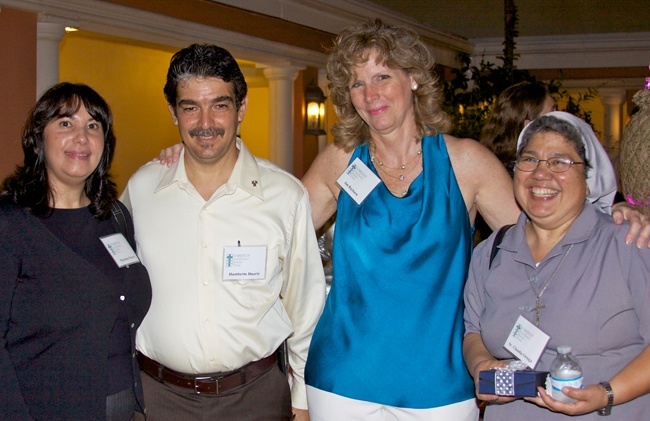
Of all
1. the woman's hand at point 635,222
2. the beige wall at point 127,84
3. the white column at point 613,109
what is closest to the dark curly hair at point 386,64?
the woman's hand at point 635,222

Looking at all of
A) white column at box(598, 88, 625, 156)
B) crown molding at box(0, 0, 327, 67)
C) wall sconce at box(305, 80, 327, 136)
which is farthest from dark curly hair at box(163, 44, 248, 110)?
white column at box(598, 88, 625, 156)

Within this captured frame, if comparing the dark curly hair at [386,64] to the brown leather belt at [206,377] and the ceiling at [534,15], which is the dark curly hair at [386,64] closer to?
the brown leather belt at [206,377]

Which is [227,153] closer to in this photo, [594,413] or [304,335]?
[304,335]

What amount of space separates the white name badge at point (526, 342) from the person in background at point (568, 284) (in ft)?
0.10

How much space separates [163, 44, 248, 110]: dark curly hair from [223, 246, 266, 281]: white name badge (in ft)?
1.77

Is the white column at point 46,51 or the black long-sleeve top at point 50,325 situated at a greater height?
the white column at point 46,51

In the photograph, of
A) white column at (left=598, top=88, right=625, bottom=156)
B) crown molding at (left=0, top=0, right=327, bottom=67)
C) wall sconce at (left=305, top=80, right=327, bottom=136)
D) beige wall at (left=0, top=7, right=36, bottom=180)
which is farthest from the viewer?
white column at (left=598, top=88, right=625, bottom=156)

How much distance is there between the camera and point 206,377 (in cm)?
234

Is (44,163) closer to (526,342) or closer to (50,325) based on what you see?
(50,325)

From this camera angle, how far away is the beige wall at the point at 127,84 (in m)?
8.31

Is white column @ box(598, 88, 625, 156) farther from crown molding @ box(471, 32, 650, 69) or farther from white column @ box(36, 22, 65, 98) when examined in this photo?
white column @ box(36, 22, 65, 98)

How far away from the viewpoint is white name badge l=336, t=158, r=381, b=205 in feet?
7.80

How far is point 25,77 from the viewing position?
5371 millimetres

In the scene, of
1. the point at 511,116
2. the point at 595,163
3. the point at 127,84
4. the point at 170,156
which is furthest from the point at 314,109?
the point at 595,163
